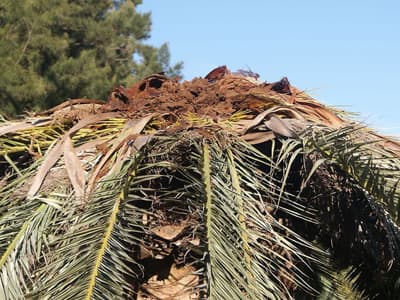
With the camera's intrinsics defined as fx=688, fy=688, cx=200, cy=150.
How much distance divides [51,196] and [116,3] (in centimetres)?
1585

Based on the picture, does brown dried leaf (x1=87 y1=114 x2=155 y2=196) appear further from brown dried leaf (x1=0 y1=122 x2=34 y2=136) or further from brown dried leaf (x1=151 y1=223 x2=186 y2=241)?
brown dried leaf (x1=0 y1=122 x2=34 y2=136)

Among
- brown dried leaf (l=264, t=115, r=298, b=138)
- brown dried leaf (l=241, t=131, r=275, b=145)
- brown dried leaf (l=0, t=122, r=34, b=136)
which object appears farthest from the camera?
brown dried leaf (l=0, t=122, r=34, b=136)

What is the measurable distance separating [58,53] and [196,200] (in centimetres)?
1112

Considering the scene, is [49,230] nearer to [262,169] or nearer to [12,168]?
[12,168]

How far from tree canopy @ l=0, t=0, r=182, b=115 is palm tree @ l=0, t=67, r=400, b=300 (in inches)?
339

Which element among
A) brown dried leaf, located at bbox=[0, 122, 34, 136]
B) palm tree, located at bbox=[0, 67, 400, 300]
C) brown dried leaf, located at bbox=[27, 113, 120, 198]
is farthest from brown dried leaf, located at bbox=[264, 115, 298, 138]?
brown dried leaf, located at bbox=[0, 122, 34, 136]

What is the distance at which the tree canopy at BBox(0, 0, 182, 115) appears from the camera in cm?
1241

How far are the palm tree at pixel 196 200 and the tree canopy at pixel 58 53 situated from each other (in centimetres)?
861

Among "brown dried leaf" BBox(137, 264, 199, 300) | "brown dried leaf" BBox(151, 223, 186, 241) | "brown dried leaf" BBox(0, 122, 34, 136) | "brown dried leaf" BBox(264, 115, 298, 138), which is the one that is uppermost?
"brown dried leaf" BBox(264, 115, 298, 138)

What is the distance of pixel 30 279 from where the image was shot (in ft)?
9.66

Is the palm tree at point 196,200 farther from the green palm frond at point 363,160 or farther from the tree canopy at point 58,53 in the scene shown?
the tree canopy at point 58,53

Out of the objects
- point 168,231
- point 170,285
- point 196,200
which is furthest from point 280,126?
point 170,285

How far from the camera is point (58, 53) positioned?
13672 millimetres

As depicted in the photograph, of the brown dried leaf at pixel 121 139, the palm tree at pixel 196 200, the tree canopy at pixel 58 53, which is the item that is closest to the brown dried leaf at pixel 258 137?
the palm tree at pixel 196 200
